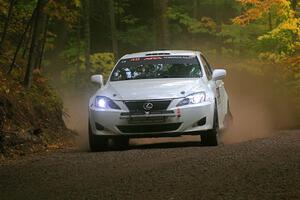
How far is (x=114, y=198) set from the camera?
7168 mm

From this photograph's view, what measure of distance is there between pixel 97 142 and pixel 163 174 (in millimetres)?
3983

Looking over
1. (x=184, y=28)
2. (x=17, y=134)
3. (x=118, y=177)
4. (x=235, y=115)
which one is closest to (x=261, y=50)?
(x=235, y=115)

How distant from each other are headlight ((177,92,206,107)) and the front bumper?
8cm

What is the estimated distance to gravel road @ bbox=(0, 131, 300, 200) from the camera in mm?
7332

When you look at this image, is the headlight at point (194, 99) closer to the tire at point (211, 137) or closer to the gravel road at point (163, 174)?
the tire at point (211, 137)

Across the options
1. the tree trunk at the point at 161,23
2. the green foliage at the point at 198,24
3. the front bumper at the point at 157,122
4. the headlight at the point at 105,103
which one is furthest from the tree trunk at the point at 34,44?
the green foliage at the point at 198,24

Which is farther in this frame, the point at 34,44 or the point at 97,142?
the point at 34,44

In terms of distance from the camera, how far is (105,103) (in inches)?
486

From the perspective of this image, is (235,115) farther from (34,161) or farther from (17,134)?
(34,161)

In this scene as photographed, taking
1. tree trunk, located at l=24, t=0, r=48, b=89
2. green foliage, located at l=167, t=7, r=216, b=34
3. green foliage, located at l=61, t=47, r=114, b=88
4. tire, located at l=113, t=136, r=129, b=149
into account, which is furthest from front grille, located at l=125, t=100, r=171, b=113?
green foliage, located at l=61, t=47, r=114, b=88

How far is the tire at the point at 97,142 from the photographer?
1239 centimetres

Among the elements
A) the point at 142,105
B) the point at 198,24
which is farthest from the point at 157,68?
the point at 198,24

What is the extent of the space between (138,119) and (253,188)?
5.02 m

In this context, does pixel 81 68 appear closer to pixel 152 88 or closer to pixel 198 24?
pixel 198 24
